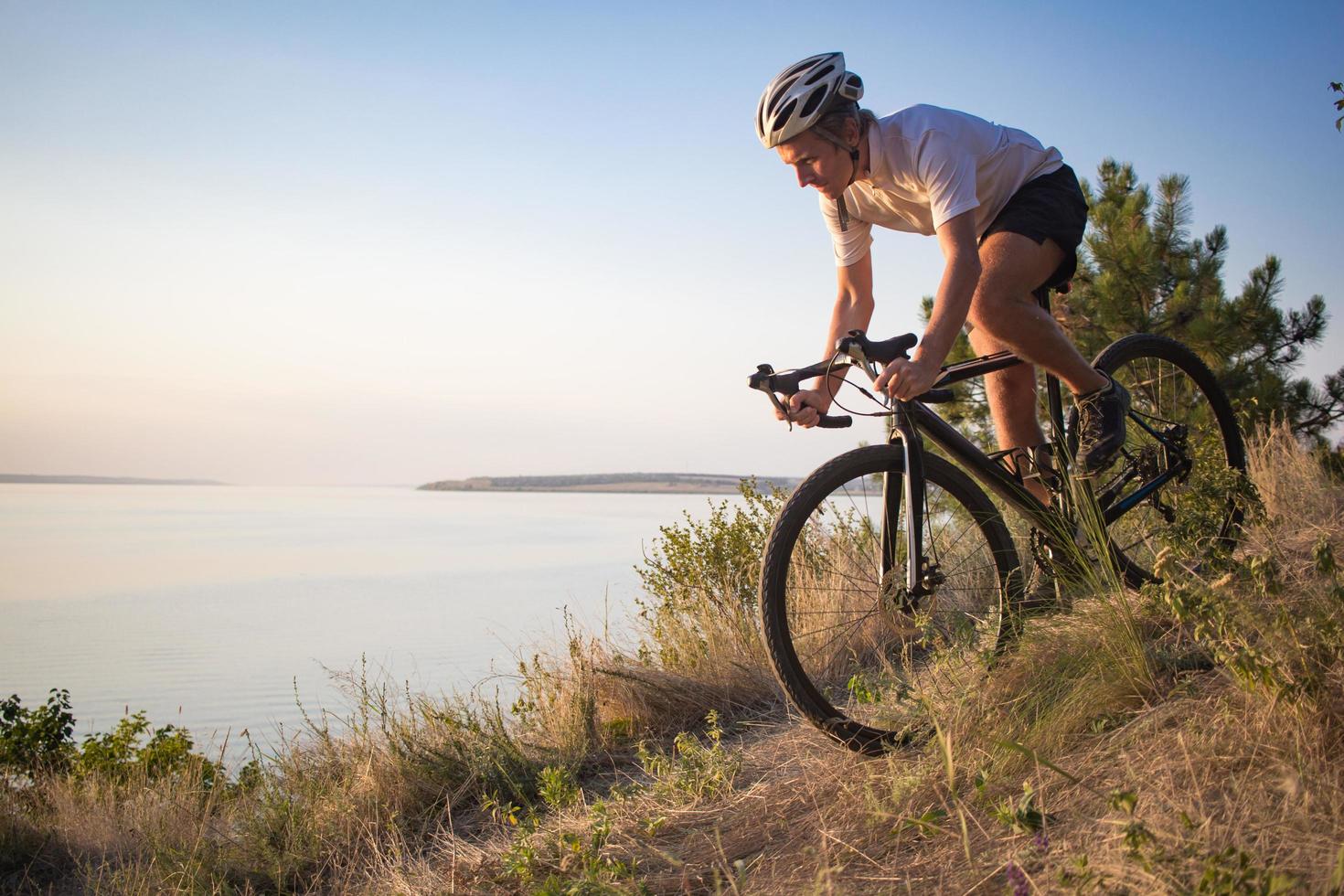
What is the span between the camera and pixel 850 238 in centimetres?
345

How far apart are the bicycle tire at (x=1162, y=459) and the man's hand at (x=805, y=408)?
107cm

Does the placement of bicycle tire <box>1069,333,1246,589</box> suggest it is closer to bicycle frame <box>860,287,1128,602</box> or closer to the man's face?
bicycle frame <box>860,287,1128,602</box>

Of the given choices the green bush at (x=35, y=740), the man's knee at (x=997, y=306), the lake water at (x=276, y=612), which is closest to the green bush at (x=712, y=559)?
the lake water at (x=276, y=612)

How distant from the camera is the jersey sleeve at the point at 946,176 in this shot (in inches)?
110

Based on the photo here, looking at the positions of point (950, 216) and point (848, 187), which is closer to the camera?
point (950, 216)

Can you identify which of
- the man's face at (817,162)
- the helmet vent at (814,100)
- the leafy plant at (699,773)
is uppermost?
the helmet vent at (814,100)

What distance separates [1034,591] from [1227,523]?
1383mm

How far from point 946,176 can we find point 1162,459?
180 cm

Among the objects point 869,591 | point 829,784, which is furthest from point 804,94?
point 829,784

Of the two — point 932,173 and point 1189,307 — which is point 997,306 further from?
point 1189,307

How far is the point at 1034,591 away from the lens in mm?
2953

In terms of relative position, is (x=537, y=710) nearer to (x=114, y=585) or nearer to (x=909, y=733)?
(x=909, y=733)

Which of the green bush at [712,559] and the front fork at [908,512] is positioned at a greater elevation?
Answer: the front fork at [908,512]

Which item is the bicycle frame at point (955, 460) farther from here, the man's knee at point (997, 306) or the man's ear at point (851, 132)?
the man's ear at point (851, 132)
